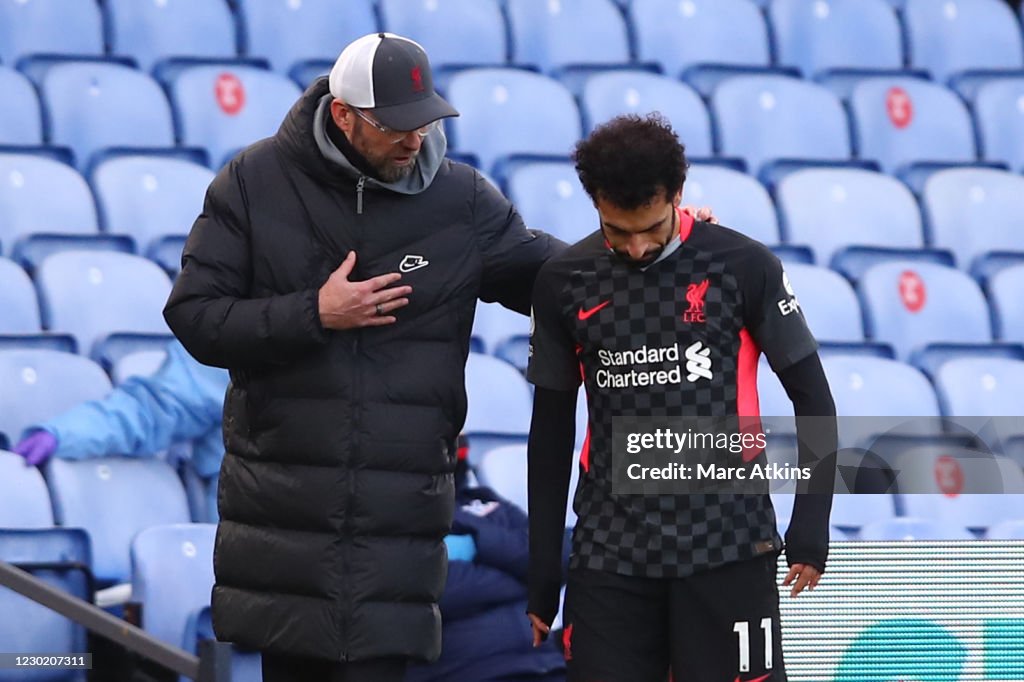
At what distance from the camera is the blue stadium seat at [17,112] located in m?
6.31

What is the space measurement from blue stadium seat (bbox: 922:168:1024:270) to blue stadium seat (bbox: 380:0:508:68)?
205 centimetres

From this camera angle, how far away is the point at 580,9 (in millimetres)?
7512

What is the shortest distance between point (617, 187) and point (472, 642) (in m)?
1.71

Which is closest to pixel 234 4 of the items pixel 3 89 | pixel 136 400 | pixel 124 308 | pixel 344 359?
pixel 3 89

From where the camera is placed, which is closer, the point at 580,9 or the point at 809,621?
the point at 809,621

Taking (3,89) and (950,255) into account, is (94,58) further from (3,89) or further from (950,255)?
(950,255)

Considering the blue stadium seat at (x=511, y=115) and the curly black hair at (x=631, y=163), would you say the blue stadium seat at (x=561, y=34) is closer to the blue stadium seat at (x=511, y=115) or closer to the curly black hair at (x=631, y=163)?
the blue stadium seat at (x=511, y=115)

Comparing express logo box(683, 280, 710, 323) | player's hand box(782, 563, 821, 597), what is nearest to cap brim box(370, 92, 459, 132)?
express logo box(683, 280, 710, 323)

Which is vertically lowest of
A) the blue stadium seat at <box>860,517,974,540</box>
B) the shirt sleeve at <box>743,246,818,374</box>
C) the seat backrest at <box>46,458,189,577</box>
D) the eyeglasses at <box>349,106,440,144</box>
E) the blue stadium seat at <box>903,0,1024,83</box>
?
the blue stadium seat at <box>860,517,974,540</box>

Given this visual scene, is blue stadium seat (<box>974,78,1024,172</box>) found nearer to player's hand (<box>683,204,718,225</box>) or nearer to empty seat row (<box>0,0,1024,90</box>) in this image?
empty seat row (<box>0,0,1024,90</box>)

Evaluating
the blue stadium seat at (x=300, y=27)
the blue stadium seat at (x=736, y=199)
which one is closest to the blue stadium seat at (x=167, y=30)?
the blue stadium seat at (x=300, y=27)

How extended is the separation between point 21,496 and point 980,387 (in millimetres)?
3437

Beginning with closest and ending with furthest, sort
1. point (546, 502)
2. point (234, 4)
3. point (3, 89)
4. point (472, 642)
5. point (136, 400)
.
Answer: point (546, 502) → point (472, 642) → point (136, 400) → point (3, 89) → point (234, 4)

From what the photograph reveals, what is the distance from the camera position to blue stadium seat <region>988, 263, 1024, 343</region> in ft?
21.4
